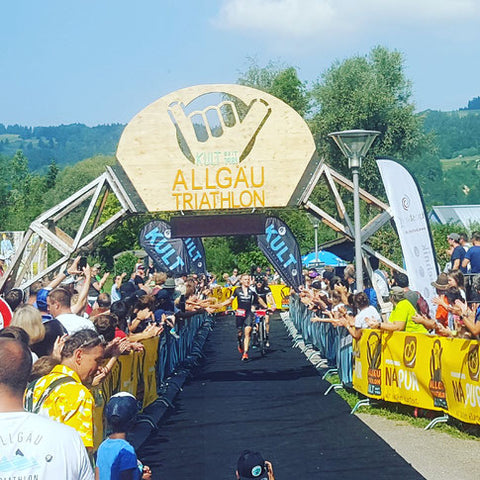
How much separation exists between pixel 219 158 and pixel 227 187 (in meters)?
0.53

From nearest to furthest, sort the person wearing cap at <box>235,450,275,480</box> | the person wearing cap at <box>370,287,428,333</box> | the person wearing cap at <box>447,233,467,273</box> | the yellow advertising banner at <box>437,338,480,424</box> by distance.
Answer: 1. the person wearing cap at <box>235,450,275,480</box>
2. the yellow advertising banner at <box>437,338,480,424</box>
3. the person wearing cap at <box>370,287,428,333</box>
4. the person wearing cap at <box>447,233,467,273</box>

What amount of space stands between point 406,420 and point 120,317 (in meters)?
3.95

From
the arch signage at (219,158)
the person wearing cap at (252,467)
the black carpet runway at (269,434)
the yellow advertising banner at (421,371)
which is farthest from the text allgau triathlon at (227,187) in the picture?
the person wearing cap at (252,467)

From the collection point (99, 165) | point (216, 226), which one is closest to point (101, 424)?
point (216, 226)

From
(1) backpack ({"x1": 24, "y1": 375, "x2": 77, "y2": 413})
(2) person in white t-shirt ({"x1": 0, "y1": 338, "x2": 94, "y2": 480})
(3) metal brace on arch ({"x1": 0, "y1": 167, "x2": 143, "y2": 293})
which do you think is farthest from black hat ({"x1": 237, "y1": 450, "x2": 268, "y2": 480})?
(3) metal brace on arch ({"x1": 0, "y1": 167, "x2": 143, "y2": 293})

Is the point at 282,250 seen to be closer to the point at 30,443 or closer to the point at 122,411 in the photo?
the point at 122,411

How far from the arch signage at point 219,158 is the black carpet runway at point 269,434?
129 inches

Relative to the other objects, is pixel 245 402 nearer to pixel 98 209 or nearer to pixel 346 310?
pixel 346 310

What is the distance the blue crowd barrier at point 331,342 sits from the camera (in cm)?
1567

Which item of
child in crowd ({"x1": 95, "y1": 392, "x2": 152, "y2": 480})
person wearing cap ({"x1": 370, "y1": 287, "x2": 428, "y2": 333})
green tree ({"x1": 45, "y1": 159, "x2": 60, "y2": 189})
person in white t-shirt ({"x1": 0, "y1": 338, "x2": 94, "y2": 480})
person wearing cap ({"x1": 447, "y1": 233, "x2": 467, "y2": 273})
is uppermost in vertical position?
person in white t-shirt ({"x1": 0, "y1": 338, "x2": 94, "y2": 480})

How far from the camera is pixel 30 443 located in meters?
3.57

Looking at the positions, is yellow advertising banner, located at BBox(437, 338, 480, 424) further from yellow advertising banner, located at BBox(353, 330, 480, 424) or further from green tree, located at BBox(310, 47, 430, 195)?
green tree, located at BBox(310, 47, 430, 195)

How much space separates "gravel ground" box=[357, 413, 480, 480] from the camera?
9.42m

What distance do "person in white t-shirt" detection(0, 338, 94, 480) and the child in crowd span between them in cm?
202
